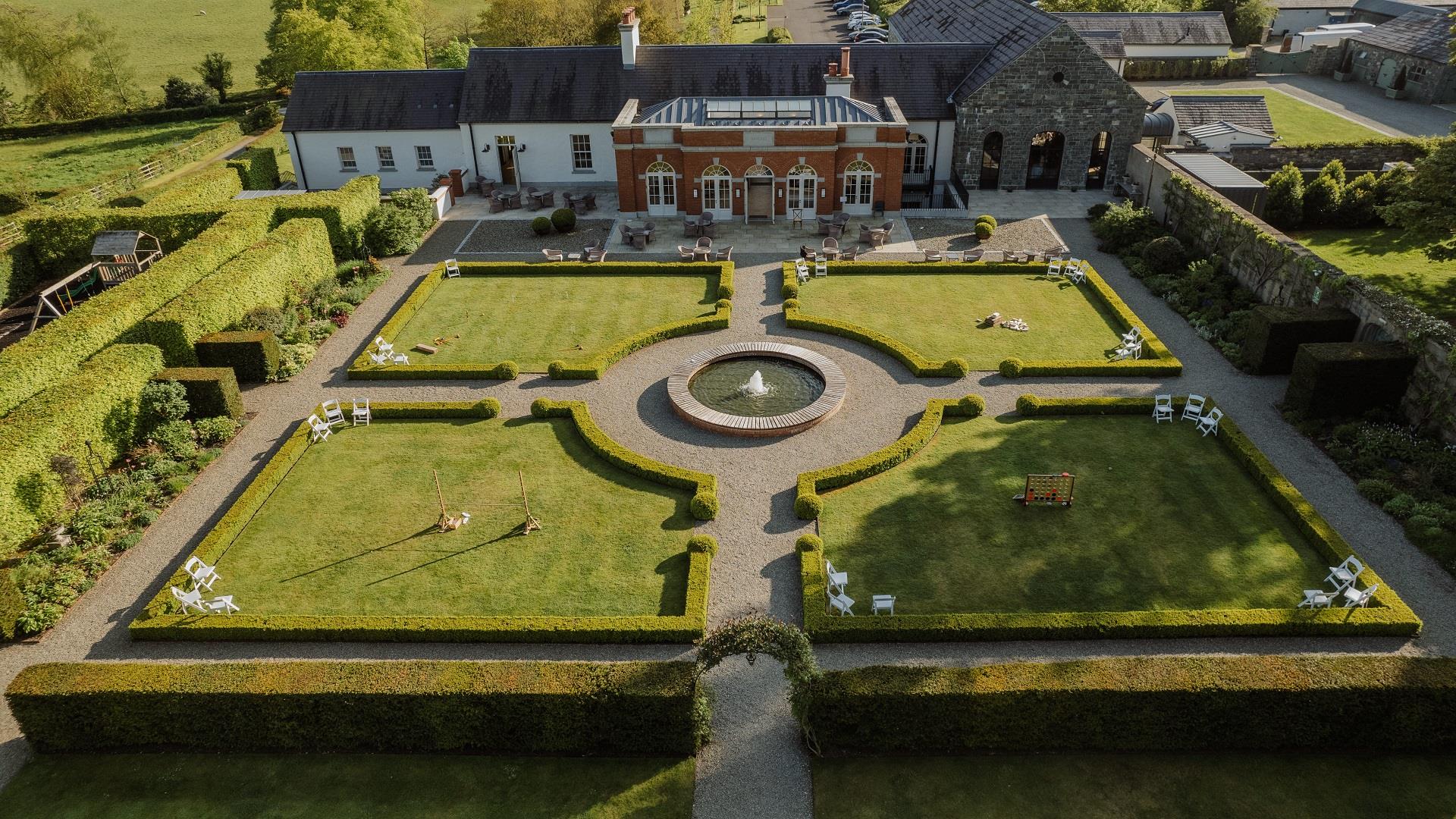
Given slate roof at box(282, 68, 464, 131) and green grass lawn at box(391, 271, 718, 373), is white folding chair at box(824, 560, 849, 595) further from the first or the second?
slate roof at box(282, 68, 464, 131)

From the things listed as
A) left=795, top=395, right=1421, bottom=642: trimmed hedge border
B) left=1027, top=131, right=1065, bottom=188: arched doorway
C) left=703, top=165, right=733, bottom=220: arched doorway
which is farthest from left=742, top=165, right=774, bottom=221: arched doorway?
left=795, top=395, right=1421, bottom=642: trimmed hedge border

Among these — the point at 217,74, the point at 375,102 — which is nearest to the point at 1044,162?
the point at 375,102

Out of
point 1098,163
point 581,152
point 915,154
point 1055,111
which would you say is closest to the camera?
point 1055,111

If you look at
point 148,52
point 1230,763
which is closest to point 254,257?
point 1230,763

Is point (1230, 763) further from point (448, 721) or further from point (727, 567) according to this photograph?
point (448, 721)

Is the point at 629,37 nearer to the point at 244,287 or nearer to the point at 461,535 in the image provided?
the point at 244,287

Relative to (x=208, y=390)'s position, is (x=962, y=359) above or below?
below
